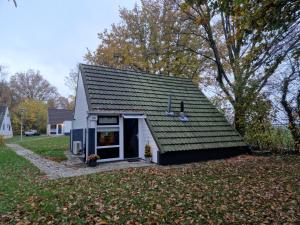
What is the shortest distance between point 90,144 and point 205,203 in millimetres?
7235

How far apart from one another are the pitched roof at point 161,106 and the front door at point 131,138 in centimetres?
77

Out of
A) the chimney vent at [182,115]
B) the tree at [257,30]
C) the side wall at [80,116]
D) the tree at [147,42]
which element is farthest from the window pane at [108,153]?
the tree at [147,42]

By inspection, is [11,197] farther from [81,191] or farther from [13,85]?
[13,85]

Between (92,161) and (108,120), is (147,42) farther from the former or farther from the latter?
(92,161)

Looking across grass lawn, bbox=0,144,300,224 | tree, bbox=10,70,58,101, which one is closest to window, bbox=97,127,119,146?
grass lawn, bbox=0,144,300,224

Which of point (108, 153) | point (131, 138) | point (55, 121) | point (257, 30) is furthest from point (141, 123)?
point (55, 121)

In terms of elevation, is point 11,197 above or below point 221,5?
below

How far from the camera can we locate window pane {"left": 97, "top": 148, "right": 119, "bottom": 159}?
504 inches

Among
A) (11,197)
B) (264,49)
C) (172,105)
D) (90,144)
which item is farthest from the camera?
(172,105)

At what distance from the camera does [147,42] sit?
26078 millimetres

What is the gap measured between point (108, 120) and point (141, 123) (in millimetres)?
1685

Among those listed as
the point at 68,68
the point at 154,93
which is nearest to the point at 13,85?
the point at 68,68

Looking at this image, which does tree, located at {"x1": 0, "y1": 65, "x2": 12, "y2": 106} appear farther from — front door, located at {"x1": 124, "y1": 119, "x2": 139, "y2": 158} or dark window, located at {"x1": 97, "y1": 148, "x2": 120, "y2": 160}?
dark window, located at {"x1": 97, "y1": 148, "x2": 120, "y2": 160}

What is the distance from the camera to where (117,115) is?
13.1 meters
